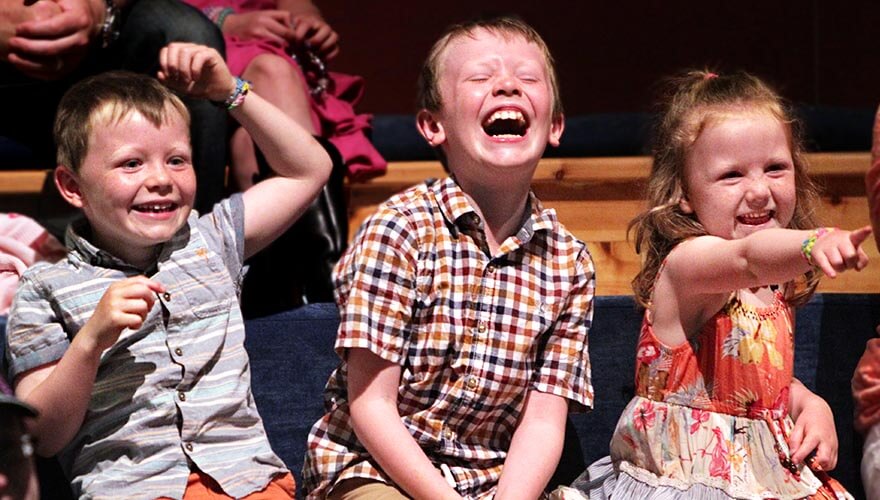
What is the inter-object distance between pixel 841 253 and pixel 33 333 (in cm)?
105

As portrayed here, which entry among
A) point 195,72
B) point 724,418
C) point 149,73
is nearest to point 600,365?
point 724,418

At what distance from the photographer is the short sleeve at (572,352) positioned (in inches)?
75.7

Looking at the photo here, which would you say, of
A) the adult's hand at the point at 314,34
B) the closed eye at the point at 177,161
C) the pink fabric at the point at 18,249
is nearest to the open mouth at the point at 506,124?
the closed eye at the point at 177,161

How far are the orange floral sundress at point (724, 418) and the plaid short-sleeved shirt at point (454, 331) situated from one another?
0.11 m

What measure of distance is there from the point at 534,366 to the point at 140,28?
3.20ft

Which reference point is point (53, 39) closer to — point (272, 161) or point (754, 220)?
point (272, 161)

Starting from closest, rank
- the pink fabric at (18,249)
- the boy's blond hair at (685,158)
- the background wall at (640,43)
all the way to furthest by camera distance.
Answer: the boy's blond hair at (685,158) < the pink fabric at (18,249) < the background wall at (640,43)

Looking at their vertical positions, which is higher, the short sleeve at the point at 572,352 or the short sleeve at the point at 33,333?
the short sleeve at the point at 33,333

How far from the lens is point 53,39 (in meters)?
2.27

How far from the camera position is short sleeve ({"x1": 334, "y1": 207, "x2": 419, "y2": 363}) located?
184cm

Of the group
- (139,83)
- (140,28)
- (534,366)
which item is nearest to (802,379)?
(534,366)

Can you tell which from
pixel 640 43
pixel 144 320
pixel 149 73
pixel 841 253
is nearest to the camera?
pixel 841 253

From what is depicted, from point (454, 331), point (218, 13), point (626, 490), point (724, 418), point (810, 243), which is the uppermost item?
point (218, 13)

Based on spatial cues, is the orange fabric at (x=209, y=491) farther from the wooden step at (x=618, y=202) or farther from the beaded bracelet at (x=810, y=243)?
the beaded bracelet at (x=810, y=243)
